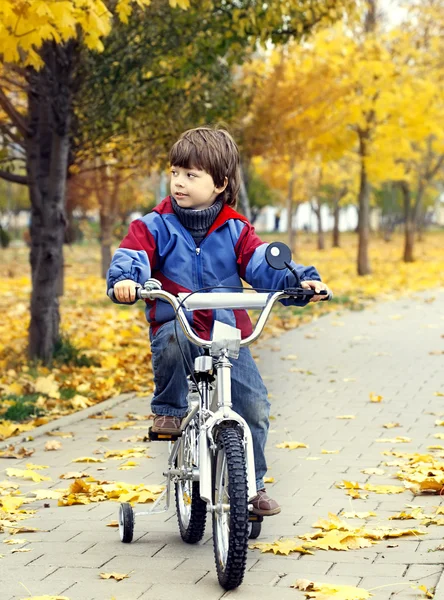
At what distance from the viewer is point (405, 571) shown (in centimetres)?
398

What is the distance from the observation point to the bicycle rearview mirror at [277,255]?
12.3ft

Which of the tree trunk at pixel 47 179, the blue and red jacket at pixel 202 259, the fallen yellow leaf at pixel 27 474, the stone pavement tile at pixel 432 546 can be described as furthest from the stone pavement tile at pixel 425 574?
the tree trunk at pixel 47 179

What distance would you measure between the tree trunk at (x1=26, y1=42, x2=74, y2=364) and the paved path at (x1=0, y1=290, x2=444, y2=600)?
6.54ft

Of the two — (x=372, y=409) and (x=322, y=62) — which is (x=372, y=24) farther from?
(x=372, y=409)

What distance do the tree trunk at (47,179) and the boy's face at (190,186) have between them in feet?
19.7

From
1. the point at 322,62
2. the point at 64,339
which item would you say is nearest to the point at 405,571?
the point at 64,339

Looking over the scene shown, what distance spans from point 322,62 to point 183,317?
59.0 feet

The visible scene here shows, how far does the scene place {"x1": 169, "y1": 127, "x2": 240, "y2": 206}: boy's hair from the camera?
13.7 ft

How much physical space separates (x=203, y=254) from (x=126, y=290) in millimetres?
547

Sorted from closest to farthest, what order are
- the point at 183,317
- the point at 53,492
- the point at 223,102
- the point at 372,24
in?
1. the point at 183,317
2. the point at 53,492
3. the point at 223,102
4. the point at 372,24

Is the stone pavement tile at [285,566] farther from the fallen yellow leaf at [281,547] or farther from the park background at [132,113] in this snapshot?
the park background at [132,113]

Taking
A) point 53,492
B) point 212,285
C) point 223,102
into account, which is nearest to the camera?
point 212,285

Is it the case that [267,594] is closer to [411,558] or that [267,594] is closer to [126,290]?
[411,558]

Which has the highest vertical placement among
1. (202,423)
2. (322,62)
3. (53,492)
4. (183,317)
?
(322,62)
